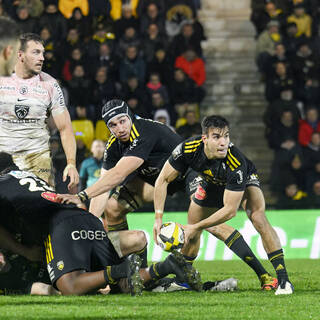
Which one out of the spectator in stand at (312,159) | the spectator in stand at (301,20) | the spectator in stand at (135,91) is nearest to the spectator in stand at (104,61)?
the spectator in stand at (135,91)

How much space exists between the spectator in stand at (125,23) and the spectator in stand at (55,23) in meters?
1.10

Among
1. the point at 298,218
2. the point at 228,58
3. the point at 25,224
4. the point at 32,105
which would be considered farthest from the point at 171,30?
the point at 25,224

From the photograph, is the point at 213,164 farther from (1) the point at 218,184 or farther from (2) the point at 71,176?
(2) the point at 71,176

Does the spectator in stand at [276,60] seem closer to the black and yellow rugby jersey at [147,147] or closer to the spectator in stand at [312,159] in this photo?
the spectator in stand at [312,159]

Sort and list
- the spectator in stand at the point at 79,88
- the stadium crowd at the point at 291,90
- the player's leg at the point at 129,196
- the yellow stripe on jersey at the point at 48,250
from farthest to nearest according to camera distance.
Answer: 1. the spectator in stand at the point at 79,88
2. the stadium crowd at the point at 291,90
3. the player's leg at the point at 129,196
4. the yellow stripe on jersey at the point at 48,250

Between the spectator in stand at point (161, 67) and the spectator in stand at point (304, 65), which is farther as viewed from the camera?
the spectator in stand at point (304, 65)

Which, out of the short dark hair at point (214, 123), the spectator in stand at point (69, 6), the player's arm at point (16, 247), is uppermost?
the spectator in stand at point (69, 6)

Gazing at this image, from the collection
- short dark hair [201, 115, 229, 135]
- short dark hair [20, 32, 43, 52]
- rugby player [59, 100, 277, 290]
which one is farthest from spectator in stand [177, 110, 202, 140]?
short dark hair [201, 115, 229, 135]

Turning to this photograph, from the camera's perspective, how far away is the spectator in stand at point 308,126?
17.6 meters

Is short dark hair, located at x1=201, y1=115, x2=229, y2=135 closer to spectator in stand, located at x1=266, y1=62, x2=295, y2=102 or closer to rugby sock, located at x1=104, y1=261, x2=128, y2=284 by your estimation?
rugby sock, located at x1=104, y1=261, x2=128, y2=284

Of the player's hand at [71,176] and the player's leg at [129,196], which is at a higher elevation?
the player's hand at [71,176]

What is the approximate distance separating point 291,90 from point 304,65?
74 centimetres

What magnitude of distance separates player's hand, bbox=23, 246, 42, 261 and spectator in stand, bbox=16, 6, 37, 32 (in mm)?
10365

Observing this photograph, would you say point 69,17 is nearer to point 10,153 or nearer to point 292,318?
point 10,153
